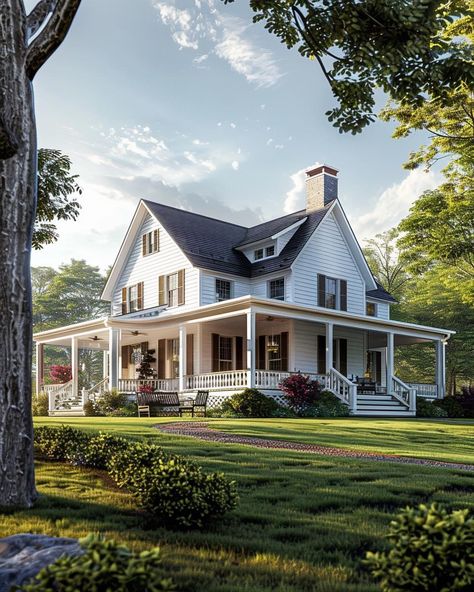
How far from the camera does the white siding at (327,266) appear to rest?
27250 mm

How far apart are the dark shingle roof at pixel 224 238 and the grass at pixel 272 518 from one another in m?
18.2

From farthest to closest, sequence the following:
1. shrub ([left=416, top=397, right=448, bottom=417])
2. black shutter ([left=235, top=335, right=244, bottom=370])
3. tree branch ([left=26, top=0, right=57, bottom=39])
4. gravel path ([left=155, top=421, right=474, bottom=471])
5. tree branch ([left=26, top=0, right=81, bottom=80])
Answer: black shutter ([left=235, top=335, right=244, bottom=370]) < shrub ([left=416, top=397, right=448, bottom=417]) < gravel path ([left=155, top=421, right=474, bottom=471]) < tree branch ([left=26, top=0, right=57, bottom=39]) < tree branch ([left=26, top=0, right=81, bottom=80])

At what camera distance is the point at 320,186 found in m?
30.0

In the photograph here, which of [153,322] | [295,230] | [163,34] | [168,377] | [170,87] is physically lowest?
[168,377]

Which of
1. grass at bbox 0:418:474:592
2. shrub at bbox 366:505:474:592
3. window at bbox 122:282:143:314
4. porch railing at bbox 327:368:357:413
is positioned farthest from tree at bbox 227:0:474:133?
window at bbox 122:282:143:314

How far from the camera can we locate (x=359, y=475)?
811 cm

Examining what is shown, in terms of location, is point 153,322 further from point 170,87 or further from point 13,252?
point 13,252

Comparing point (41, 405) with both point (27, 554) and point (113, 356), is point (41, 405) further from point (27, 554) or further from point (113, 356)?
point (27, 554)

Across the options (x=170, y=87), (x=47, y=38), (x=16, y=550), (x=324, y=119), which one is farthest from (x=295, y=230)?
(x=16, y=550)

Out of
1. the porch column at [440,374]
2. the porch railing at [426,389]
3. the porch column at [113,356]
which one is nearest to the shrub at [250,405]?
the porch column at [113,356]

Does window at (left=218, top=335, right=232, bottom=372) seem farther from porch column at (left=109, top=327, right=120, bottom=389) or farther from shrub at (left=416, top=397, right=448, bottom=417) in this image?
shrub at (left=416, top=397, right=448, bottom=417)

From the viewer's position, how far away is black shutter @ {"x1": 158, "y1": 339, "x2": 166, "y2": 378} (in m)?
28.4

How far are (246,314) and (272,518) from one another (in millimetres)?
18347

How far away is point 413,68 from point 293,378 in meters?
16.0
